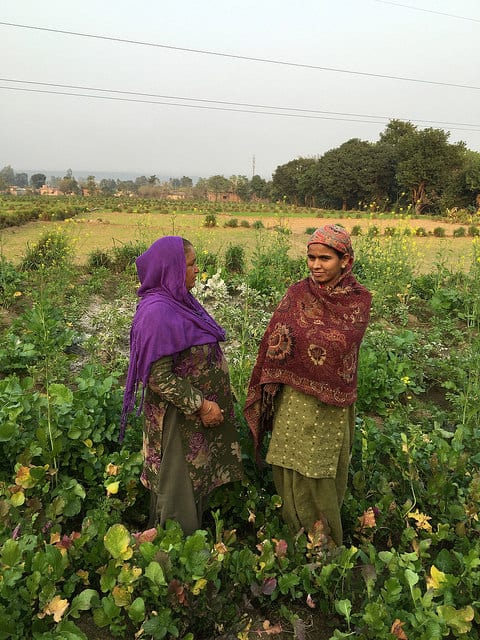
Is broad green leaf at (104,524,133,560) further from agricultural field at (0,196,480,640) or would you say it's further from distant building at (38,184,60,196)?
distant building at (38,184,60,196)

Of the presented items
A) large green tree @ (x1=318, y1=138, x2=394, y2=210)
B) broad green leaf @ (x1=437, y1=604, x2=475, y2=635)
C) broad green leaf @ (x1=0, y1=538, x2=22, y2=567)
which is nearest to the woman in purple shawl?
broad green leaf @ (x1=0, y1=538, x2=22, y2=567)

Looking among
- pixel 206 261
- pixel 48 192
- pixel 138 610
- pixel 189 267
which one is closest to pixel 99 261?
pixel 206 261

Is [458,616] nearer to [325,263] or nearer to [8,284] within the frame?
[325,263]

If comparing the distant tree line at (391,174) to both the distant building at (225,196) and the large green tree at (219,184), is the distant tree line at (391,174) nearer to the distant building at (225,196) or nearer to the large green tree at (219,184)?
the distant building at (225,196)

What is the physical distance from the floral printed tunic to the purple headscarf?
5 cm

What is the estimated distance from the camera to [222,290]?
5.27 meters

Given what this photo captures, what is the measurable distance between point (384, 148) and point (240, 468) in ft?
126

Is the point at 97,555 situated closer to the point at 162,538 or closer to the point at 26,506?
the point at 162,538

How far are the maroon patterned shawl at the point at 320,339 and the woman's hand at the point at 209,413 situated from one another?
0.76 feet

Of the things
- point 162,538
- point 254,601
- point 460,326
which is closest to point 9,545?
point 162,538

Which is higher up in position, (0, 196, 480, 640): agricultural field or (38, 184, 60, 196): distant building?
(38, 184, 60, 196): distant building

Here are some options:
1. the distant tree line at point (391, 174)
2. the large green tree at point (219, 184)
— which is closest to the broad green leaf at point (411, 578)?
the distant tree line at point (391, 174)

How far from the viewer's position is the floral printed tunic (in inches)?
65.2

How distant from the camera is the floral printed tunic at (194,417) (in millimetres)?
1656
